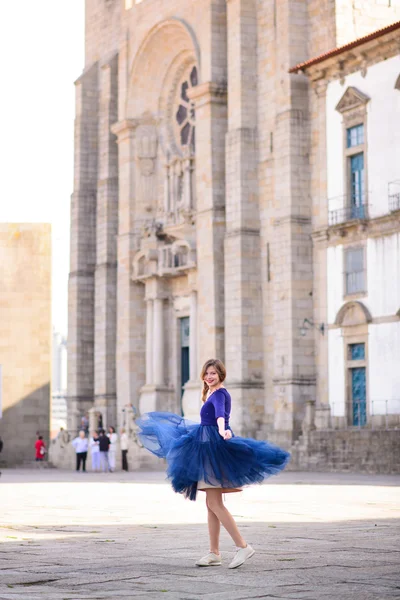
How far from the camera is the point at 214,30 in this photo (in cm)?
4681

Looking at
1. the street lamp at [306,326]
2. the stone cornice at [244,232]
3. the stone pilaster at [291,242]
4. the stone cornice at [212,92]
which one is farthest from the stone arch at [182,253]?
the street lamp at [306,326]

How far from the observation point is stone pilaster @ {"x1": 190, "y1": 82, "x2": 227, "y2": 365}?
4547cm

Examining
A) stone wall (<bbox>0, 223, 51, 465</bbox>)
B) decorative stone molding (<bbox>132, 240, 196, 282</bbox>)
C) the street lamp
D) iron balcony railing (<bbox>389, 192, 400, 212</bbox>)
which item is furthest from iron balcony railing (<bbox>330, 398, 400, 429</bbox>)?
stone wall (<bbox>0, 223, 51, 465</bbox>)

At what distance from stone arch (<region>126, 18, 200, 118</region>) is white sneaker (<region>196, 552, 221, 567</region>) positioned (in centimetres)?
4362

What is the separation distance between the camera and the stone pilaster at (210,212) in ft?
149

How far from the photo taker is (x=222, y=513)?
10102mm

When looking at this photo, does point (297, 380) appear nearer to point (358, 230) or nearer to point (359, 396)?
point (359, 396)

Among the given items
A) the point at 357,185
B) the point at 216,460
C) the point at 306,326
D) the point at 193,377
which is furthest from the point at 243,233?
the point at 216,460

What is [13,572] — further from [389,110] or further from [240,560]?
[389,110]

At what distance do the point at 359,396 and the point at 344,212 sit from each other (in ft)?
19.8

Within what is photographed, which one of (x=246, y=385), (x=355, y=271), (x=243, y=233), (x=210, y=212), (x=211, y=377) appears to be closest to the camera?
(x=211, y=377)

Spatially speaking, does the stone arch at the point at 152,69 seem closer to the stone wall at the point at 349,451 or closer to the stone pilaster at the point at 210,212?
the stone pilaster at the point at 210,212

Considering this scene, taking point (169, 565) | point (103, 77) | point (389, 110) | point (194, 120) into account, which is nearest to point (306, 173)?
point (389, 110)

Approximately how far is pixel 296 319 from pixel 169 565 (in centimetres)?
3134
